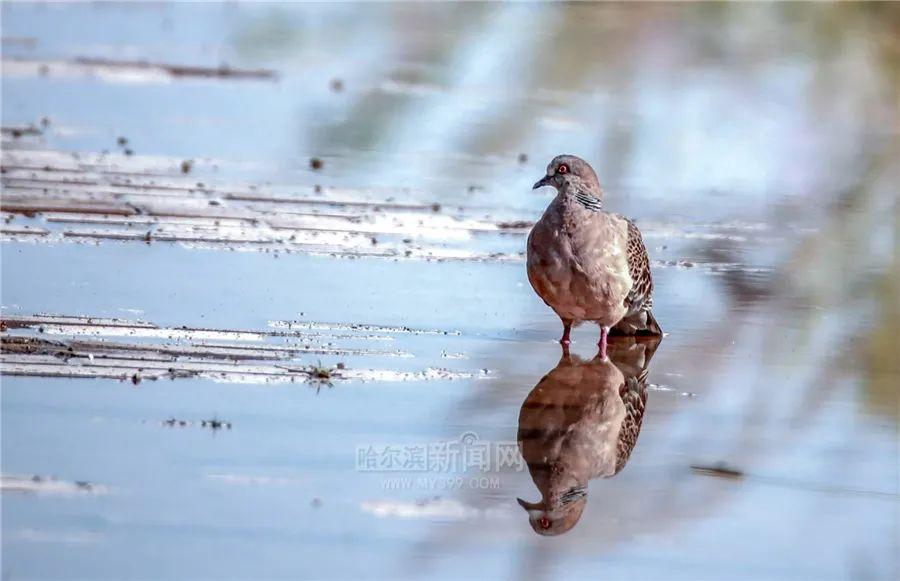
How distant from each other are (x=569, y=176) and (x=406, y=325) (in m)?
1.11

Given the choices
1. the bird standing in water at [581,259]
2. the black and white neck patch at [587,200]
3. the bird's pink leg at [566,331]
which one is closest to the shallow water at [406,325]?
the bird's pink leg at [566,331]

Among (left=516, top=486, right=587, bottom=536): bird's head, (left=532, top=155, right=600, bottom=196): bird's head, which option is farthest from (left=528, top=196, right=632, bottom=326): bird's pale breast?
(left=516, top=486, right=587, bottom=536): bird's head

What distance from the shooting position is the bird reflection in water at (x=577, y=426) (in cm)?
646

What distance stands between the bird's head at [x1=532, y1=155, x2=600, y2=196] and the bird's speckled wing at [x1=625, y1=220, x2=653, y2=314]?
371 millimetres

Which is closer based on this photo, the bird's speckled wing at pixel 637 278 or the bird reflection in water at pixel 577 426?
the bird reflection in water at pixel 577 426

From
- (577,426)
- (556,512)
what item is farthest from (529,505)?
(577,426)

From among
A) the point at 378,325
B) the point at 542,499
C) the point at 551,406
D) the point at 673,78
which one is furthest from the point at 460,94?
the point at 542,499

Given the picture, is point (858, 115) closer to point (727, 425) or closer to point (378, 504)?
point (727, 425)

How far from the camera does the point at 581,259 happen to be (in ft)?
28.7

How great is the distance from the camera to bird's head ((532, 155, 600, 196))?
903 centimetres

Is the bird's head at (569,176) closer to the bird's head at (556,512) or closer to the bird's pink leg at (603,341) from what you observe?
the bird's pink leg at (603,341)

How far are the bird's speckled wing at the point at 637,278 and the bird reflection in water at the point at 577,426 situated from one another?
0.78ft

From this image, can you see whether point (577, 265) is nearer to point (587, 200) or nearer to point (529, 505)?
point (587, 200)

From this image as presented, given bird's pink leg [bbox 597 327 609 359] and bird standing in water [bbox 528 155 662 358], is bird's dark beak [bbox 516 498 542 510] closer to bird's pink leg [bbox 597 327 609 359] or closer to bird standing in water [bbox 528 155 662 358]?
bird standing in water [bbox 528 155 662 358]
